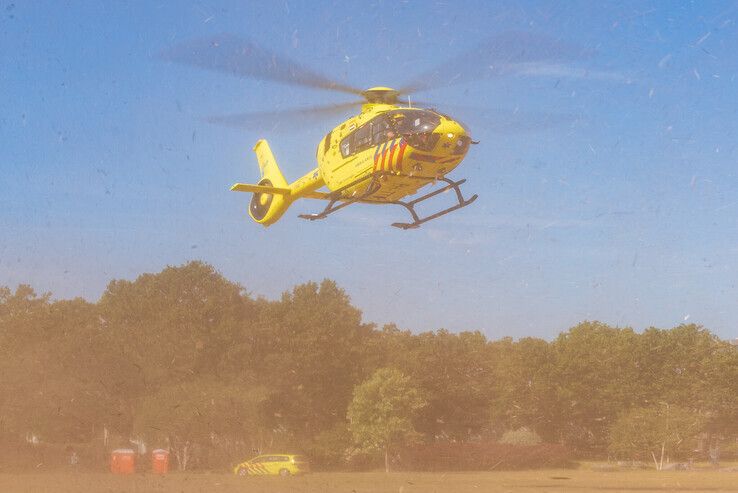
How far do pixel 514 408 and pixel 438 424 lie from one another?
12.6 m

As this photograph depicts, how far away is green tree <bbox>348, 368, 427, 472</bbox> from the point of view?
7575cm

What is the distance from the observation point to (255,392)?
77875mm

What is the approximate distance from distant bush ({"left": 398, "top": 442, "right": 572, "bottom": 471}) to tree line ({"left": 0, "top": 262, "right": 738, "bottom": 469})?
8.97 feet

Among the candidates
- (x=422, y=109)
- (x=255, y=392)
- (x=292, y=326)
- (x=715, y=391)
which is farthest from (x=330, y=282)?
(x=422, y=109)

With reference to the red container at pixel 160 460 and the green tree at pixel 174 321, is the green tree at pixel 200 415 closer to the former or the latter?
the green tree at pixel 174 321

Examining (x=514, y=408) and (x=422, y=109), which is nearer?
(x=422, y=109)

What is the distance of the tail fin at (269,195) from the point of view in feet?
92.8

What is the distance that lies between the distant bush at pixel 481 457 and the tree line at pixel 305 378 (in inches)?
108

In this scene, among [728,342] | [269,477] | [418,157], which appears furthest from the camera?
[728,342]

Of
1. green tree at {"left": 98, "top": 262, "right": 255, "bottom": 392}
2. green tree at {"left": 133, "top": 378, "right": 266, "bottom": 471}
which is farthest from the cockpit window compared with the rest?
green tree at {"left": 98, "top": 262, "right": 255, "bottom": 392}

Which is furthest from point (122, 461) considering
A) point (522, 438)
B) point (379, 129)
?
point (522, 438)

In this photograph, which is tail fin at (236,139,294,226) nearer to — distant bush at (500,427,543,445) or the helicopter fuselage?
the helicopter fuselage

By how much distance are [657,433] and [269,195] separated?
62.8 metres

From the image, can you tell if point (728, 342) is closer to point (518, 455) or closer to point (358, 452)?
point (518, 455)
